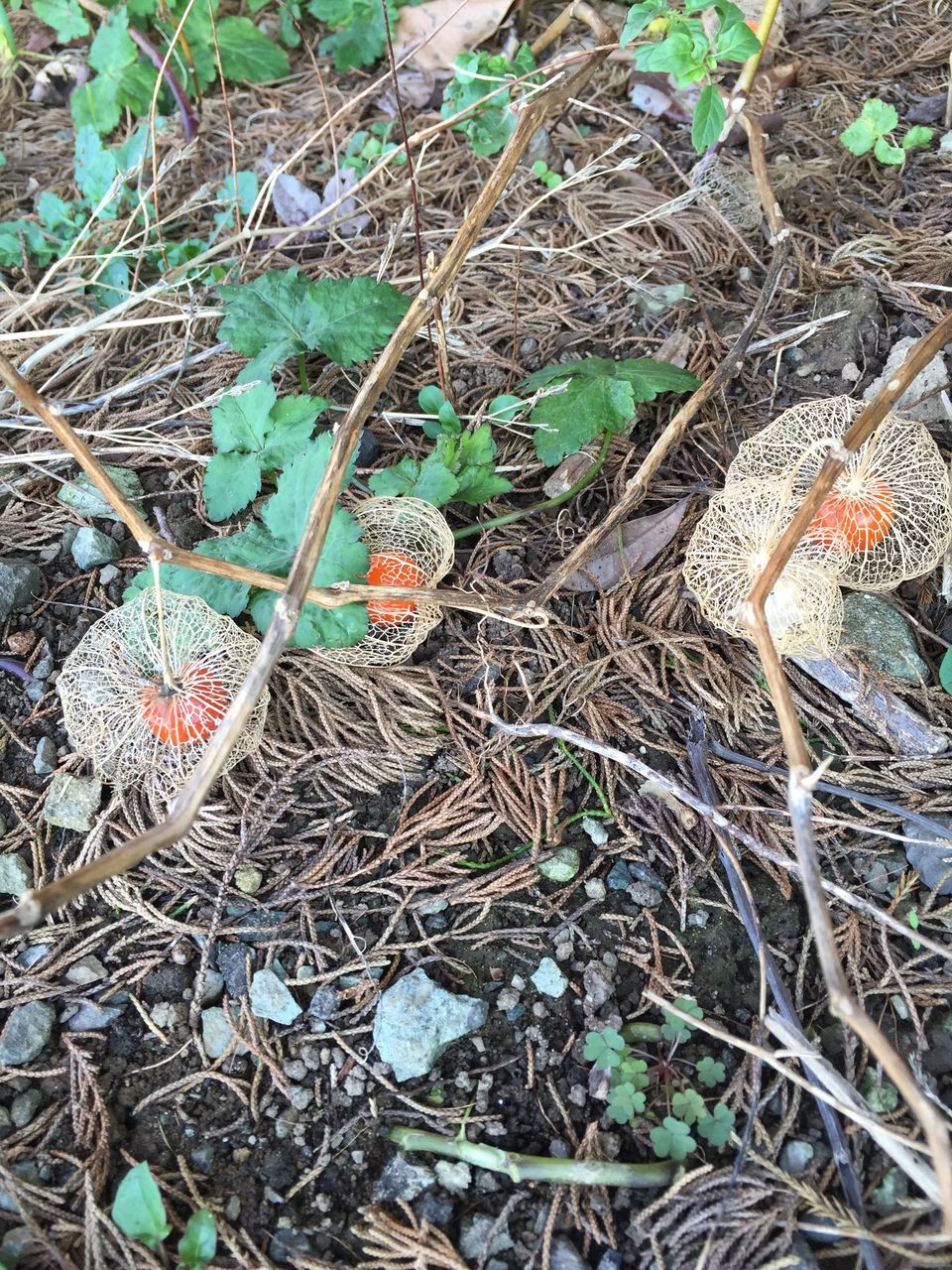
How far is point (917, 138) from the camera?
3.32 metres

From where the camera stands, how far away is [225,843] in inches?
90.9

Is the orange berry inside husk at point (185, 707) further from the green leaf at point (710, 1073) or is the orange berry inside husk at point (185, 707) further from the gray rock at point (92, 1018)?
the green leaf at point (710, 1073)

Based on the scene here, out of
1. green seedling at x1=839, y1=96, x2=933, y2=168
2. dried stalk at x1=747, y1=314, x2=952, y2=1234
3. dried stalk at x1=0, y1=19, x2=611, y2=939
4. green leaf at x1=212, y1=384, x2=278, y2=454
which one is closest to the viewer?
dried stalk at x1=747, y1=314, x2=952, y2=1234

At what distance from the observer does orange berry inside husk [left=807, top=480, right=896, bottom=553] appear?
2.37 metres

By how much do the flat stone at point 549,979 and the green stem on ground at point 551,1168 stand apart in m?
0.33

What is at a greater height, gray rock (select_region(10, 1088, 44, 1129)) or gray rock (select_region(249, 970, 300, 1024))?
gray rock (select_region(10, 1088, 44, 1129))

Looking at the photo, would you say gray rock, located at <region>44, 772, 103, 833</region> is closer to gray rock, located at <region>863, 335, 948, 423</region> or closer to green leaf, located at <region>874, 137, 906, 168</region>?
gray rock, located at <region>863, 335, 948, 423</region>

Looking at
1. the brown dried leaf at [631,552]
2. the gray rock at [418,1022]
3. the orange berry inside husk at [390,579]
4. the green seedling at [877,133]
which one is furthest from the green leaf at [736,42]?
the gray rock at [418,1022]

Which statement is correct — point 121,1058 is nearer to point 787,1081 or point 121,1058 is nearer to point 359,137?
point 787,1081

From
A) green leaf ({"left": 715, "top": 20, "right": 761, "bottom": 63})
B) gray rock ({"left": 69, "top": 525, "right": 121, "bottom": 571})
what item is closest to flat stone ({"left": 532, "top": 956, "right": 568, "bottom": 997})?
gray rock ({"left": 69, "top": 525, "right": 121, "bottom": 571})

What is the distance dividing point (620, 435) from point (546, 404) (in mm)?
328

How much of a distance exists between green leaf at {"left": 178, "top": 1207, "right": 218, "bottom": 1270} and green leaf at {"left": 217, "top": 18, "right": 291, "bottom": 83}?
12.6 feet

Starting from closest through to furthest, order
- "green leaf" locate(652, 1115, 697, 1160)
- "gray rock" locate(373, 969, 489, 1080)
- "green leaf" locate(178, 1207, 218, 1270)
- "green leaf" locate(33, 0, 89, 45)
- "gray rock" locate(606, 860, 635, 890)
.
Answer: "green leaf" locate(178, 1207, 218, 1270)
"green leaf" locate(652, 1115, 697, 1160)
"gray rock" locate(373, 969, 489, 1080)
"gray rock" locate(606, 860, 635, 890)
"green leaf" locate(33, 0, 89, 45)

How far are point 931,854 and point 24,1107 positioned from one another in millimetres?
2070
